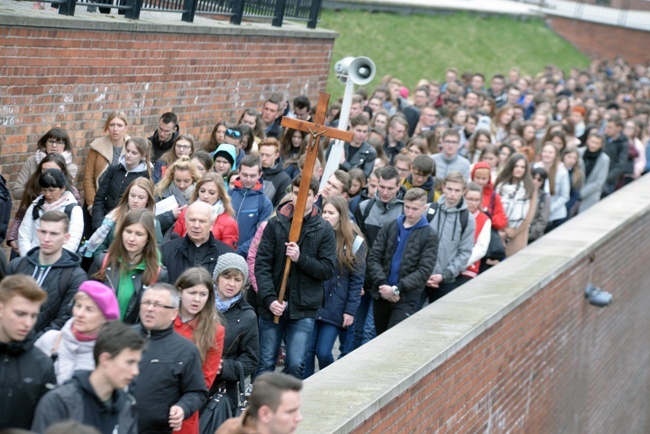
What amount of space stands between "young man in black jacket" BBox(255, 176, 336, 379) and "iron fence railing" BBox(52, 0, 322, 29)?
9.65 ft

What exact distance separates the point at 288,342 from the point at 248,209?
4.89 ft

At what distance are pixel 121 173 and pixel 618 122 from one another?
424 inches

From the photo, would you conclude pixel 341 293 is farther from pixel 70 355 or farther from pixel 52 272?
pixel 70 355

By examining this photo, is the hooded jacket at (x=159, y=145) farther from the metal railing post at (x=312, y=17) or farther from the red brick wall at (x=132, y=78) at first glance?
the metal railing post at (x=312, y=17)

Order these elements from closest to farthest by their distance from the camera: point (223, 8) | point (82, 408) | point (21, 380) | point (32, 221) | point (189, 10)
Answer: point (82, 408) < point (21, 380) < point (32, 221) < point (189, 10) < point (223, 8)

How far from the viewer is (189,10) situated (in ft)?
43.6

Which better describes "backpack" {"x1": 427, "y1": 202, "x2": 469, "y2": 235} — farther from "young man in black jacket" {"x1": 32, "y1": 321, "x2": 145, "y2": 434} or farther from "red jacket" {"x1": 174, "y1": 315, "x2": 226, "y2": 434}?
"young man in black jacket" {"x1": 32, "y1": 321, "x2": 145, "y2": 434}

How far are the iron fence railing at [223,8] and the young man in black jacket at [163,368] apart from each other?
4.73 meters

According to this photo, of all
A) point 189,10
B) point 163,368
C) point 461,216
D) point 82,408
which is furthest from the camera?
point 189,10

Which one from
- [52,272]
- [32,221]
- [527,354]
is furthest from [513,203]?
[52,272]

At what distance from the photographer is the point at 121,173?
10312mm

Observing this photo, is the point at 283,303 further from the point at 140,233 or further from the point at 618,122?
the point at 618,122

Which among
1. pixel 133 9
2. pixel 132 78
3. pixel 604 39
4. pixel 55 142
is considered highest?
pixel 604 39

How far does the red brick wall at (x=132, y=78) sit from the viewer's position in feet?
33.9
